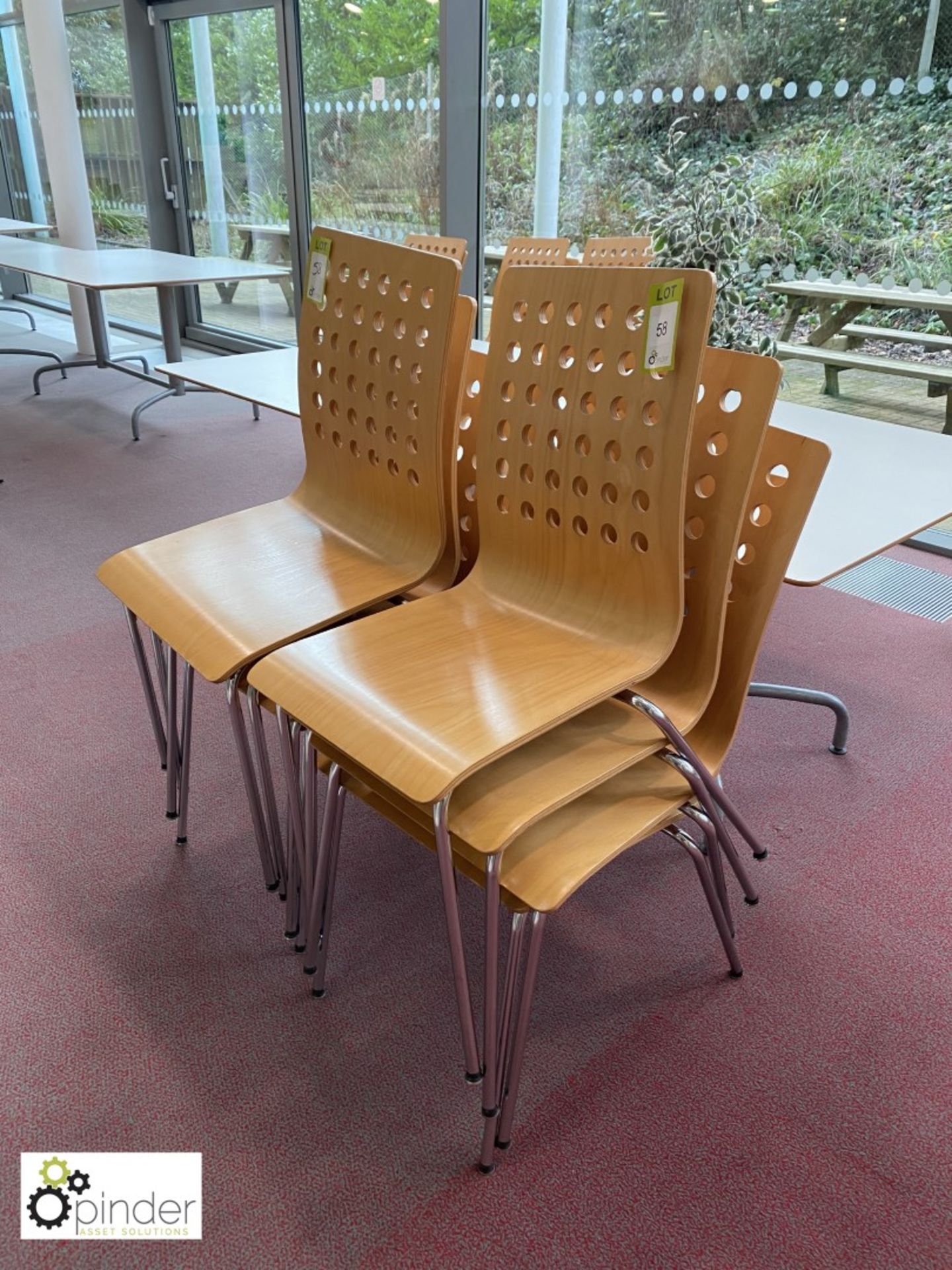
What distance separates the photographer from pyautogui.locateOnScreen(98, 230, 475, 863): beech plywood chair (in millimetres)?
1575

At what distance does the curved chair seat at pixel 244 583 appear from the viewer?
1.50m

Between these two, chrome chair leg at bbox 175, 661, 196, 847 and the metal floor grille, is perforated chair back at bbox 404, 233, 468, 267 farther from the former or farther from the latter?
chrome chair leg at bbox 175, 661, 196, 847

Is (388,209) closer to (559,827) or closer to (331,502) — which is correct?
(331,502)

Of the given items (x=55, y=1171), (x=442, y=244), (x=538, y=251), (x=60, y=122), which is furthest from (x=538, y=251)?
(x=60, y=122)

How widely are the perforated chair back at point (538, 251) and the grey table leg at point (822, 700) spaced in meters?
1.60

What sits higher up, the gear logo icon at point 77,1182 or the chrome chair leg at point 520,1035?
the chrome chair leg at point 520,1035

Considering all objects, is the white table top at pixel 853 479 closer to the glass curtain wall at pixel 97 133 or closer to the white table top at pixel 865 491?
the white table top at pixel 865 491

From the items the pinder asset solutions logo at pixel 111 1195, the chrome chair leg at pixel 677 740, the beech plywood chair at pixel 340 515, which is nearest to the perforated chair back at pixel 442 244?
the beech plywood chair at pixel 340 515

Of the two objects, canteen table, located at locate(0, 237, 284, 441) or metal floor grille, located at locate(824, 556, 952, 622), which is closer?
metal floor grille, located at locate(824, 556, 952, 622)

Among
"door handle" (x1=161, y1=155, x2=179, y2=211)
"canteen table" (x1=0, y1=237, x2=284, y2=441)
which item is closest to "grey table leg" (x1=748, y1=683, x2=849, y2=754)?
"canteen table" (x1=0, y1=237, x2=284, y2=441)

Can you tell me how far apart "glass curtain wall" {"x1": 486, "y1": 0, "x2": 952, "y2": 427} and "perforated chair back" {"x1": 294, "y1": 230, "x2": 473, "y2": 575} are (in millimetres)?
2045

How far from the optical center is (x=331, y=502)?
6.41 ft

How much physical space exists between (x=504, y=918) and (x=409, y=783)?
76 centimetres

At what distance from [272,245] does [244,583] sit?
187 inches
